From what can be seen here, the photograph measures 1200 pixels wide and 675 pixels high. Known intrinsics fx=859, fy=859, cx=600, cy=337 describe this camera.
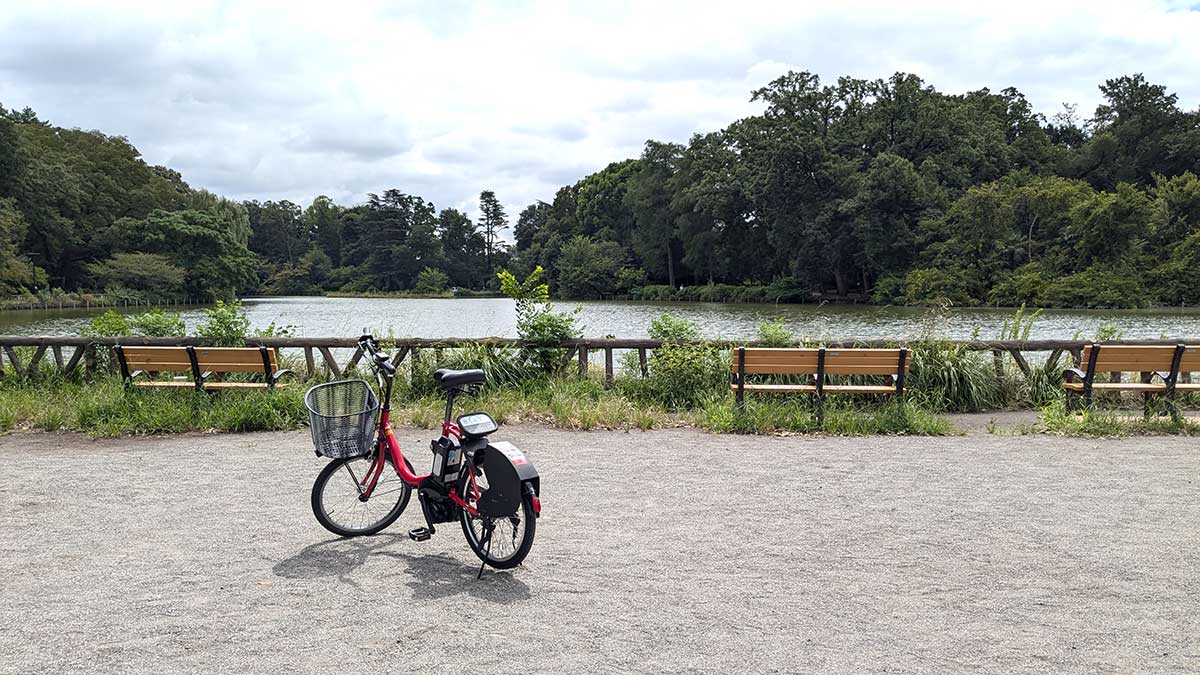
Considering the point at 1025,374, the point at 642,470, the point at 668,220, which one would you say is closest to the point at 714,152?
the point at 668,220

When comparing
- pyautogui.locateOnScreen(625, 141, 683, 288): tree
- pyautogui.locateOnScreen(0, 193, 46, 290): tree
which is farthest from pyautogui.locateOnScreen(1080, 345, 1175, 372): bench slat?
pyautogui.locateOnScreen(625, 141, 683, 288): tree

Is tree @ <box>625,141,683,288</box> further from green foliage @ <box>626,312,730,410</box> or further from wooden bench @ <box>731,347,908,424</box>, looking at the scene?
wooden bench @ <box>731,347,908,424</box>

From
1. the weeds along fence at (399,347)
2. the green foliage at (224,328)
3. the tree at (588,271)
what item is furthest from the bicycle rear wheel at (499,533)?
the tree at (588,271)

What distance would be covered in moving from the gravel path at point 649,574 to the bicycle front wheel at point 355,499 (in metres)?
0.15

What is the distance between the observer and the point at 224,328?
1122cm

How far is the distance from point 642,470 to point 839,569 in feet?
8.50

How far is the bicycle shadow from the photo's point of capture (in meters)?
4.11

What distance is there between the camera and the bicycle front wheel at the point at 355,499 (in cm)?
492

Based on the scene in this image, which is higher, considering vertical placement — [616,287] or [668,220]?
[668,220]

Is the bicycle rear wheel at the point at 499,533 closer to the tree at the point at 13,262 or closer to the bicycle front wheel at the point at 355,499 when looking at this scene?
the bicycle front wheel at the point at 355,499

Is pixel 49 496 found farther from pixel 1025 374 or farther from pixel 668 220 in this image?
pixel 668 220

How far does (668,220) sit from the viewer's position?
259ft

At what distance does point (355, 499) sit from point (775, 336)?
7.08 metres

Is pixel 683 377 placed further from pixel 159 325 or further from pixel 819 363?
pixel 159 325
